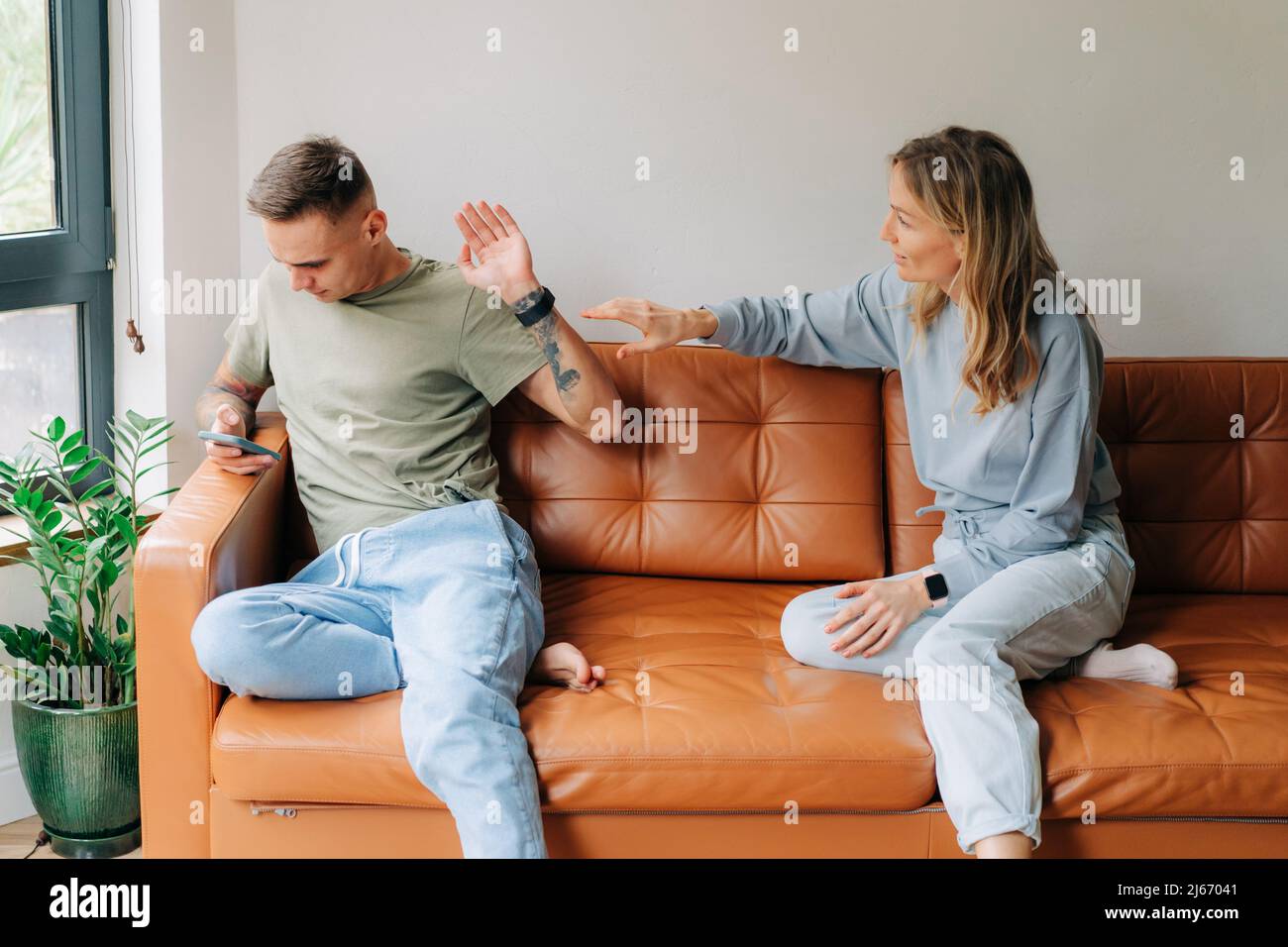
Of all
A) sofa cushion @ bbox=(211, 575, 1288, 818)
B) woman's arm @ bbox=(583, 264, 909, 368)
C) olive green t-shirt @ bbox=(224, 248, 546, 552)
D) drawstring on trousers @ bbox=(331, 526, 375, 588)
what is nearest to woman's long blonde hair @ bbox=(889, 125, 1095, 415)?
woman's arm @ bbox=(583, 264, 909, 368)

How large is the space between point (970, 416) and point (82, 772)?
5.35ft

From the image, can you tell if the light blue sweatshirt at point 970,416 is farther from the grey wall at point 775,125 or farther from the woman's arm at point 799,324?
the grey wall at point 775,125

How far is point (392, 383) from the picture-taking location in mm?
2232

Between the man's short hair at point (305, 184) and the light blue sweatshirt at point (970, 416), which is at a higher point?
the man's short hair at point (305, 184)

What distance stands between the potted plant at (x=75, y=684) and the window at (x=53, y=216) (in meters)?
0.33

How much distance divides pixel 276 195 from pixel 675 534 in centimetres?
97

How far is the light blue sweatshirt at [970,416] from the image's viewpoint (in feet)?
6.88

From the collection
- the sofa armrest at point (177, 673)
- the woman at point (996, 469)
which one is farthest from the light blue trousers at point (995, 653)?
the sofa armrest at point (177, 673)

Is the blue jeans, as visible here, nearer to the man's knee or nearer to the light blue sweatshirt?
the man's knee

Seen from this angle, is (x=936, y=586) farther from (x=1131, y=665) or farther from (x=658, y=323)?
(x=658, y=323)

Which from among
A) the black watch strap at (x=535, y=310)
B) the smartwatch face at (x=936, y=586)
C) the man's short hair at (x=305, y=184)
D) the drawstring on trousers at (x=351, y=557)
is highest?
the man's short hair at (x=305, y=184)

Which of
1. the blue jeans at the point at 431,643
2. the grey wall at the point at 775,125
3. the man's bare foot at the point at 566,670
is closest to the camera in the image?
the blue jeans at the point at 431,643

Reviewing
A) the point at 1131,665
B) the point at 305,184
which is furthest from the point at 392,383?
the point at 1131,665

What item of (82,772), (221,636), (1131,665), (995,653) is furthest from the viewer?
(82,772)
